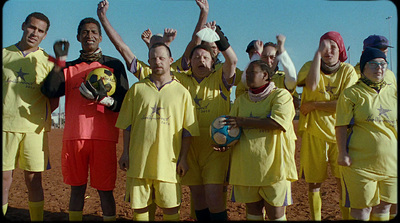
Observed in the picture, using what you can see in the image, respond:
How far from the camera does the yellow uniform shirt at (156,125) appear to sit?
4094 millimetres

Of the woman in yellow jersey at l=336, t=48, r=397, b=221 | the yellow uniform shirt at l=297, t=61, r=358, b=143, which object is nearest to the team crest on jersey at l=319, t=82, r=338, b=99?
the yellow uniform shirt at l=297, t=61, r=358, b=143

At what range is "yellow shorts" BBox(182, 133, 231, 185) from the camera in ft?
14.6

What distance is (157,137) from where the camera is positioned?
163 inches

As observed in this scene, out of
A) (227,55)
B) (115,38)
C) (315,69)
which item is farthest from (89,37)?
(315,69)

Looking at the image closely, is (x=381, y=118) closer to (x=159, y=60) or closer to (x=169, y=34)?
(x=159, y=60)

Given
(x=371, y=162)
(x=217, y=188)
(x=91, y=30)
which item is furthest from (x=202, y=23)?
(x=371, y=162)

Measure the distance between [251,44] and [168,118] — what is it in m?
1.87

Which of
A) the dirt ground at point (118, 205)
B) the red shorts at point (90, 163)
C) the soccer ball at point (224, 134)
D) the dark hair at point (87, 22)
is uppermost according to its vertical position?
the dark hair at point (87, 22)

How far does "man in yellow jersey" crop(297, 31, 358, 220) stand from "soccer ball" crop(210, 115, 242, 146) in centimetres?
125

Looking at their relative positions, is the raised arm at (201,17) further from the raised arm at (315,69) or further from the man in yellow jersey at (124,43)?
the raised arm at (315,69)

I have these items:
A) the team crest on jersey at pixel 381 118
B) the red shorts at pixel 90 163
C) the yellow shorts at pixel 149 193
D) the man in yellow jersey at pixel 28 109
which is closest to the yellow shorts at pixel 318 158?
the team crest on jersey at pixel 381 118

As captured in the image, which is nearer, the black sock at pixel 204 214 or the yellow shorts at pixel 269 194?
the yellow shorts at pixel 269 194

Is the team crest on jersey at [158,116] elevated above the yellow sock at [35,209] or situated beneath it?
elevated above

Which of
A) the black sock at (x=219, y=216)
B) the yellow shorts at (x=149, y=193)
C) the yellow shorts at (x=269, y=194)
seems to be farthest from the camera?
the black sock at (x=219, y=216)
